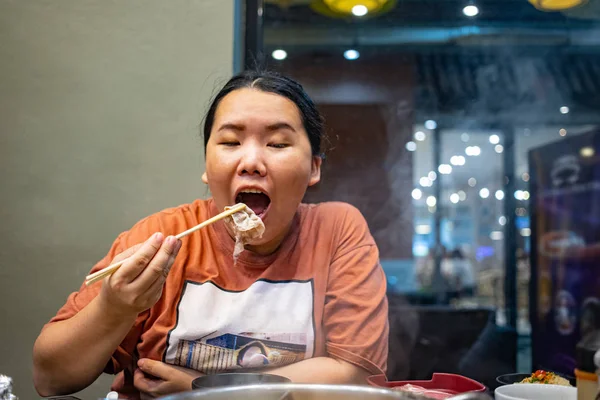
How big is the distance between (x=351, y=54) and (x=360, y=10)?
1.63 feet

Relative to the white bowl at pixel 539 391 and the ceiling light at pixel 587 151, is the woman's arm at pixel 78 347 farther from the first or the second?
the ceiling light at pixel 587 151

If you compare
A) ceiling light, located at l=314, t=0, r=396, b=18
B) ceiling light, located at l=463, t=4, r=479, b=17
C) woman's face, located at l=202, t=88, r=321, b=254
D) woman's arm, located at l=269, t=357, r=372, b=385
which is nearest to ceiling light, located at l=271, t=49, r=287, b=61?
ceiling light, located at l=314, t=0, r=396, b=18

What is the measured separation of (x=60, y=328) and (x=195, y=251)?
0.40m

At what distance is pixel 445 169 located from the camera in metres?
3.97

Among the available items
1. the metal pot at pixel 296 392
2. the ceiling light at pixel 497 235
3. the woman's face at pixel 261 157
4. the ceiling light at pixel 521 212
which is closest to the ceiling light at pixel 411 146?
the ceiling light at pixel 521 212

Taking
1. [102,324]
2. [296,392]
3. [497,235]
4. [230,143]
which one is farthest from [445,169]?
[296,392]

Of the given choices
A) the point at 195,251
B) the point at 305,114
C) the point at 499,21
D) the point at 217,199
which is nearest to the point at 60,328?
the point at 195,251

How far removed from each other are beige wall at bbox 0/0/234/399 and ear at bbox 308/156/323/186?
66cm

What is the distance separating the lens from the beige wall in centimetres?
206

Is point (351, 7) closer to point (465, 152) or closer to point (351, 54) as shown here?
point (351, 54)

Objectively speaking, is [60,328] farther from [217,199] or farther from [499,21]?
[499,21]

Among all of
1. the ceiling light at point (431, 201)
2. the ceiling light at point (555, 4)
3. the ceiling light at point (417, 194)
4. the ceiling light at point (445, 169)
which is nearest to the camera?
the ceiling light at point (555, 4)

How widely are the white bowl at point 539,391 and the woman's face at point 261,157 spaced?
727 mm

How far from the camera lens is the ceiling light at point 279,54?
2652mm
